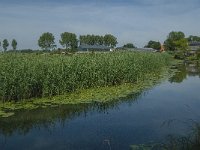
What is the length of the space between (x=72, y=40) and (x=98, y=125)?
85743mm

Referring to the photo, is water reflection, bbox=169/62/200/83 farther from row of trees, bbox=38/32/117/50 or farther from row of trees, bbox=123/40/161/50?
row of trees, bbox=123/40/161/50

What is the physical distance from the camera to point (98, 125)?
11203 mm

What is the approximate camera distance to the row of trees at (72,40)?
290 ft

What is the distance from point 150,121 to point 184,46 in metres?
68.4

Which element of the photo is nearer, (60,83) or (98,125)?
(98,125)

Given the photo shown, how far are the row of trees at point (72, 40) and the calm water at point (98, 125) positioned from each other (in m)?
53.5

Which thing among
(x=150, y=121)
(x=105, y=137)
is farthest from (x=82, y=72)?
(x=105, y=137)

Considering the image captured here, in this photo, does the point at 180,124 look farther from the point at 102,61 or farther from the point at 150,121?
the point at 102,61

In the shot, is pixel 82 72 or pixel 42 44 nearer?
pixel 82 72

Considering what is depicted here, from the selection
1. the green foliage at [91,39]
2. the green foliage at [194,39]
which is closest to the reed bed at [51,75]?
the green foliage at [91,39]

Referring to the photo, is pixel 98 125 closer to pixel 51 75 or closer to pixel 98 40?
pixel 51 75

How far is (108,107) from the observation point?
14297 millimetres

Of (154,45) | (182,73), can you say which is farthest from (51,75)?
(154,45)

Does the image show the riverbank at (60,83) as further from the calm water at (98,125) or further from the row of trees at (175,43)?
the row of trees at (175,43)
